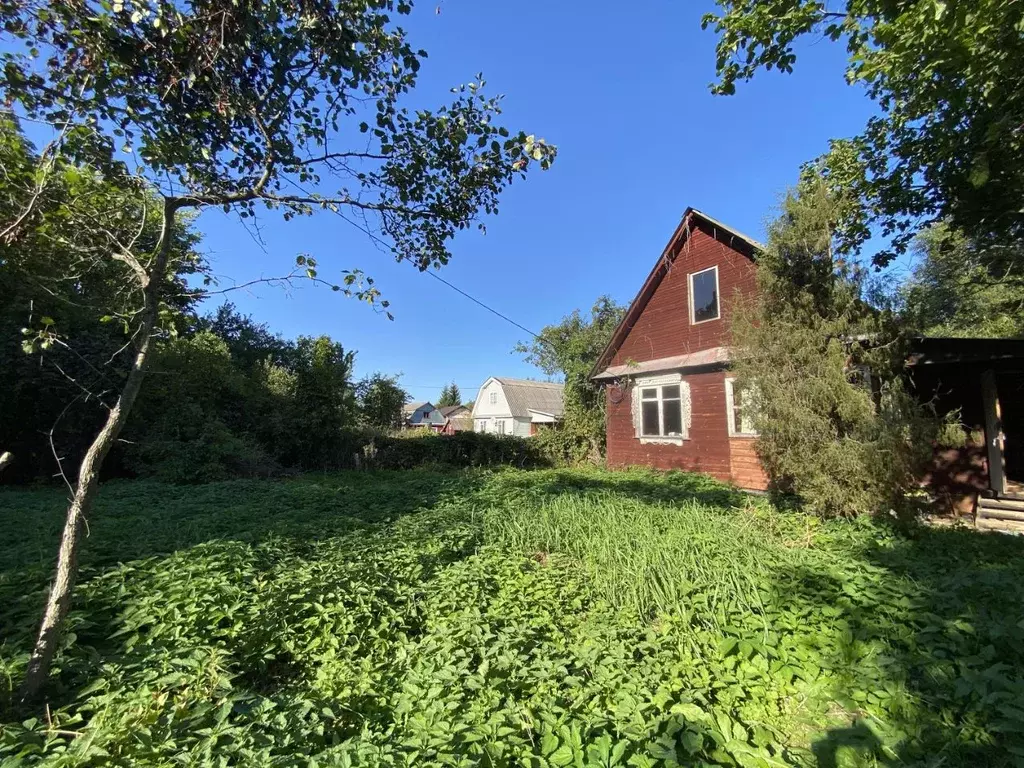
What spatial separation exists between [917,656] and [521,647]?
2.55m

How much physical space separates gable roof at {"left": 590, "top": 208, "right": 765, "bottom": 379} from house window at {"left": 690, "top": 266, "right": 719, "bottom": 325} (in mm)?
876

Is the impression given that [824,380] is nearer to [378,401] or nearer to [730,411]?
[730,411]

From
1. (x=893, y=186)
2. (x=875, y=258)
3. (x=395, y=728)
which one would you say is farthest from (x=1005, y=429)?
(x=395, y=728)

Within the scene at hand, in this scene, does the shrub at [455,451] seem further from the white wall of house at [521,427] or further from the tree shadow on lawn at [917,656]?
the white wall of house at [521,427]

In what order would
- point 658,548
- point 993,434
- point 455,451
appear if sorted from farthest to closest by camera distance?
point 455,451, point 993,434, point 658,548

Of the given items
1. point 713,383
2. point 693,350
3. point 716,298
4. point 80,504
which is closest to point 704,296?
point 716,298

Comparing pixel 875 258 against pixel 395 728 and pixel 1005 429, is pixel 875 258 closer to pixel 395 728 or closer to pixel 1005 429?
pixel 1005 429

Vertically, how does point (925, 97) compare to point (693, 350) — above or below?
above

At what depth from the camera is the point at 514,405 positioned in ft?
120

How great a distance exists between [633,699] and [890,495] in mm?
5380

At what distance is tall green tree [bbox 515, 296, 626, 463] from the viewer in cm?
1627

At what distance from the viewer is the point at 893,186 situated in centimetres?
841

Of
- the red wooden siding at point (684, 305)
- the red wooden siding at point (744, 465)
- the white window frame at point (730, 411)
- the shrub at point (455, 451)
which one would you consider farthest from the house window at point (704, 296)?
the shrub at point (455, 451)

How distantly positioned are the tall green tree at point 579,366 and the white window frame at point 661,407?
206 centimetres
